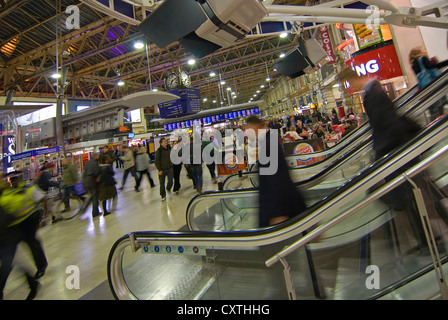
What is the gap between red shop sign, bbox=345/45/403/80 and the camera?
6781 mm

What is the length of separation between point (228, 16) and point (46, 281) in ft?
13.3

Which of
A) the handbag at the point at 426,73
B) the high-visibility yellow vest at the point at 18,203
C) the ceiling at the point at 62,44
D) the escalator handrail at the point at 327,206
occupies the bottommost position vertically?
the escalator handrail at the point at 327,206

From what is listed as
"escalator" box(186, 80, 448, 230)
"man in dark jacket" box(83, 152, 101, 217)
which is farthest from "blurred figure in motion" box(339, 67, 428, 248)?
"man in dark jacket" box(83, 152, 101, 217)

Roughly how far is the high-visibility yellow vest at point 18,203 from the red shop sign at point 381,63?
8.05 meters

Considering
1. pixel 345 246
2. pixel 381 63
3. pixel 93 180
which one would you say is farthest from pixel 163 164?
pixel 381 63

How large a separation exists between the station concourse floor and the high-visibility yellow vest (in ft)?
1.95

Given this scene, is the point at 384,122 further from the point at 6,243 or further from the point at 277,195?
the point at 6,243

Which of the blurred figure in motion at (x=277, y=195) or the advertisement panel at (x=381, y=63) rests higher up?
the advertisement panel at (x=381, y=63)

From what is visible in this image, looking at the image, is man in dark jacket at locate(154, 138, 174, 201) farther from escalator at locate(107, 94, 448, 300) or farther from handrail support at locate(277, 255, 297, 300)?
handrail support at locate(277, 255, 297, 300)

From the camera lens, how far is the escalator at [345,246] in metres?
1.40

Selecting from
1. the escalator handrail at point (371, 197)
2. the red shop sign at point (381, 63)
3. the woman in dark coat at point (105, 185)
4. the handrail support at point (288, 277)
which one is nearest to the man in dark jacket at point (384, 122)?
the escalator handrail at point (371, 197)

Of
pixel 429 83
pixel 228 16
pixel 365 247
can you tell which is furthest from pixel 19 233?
pixel 429 83

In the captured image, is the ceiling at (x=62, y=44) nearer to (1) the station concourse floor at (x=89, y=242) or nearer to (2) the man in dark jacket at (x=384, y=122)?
(1) the station concourse floor at (x=89, y=242)
